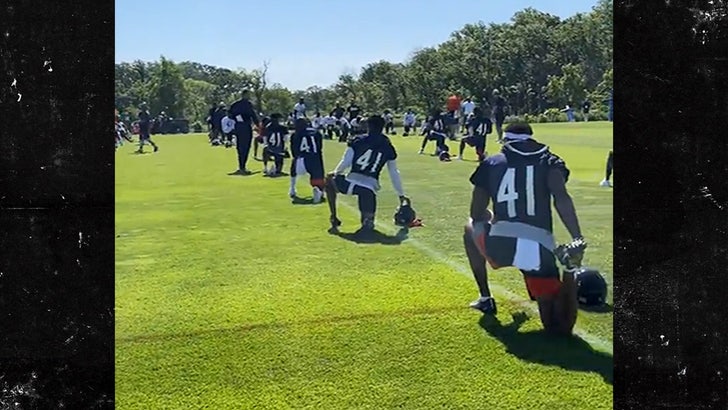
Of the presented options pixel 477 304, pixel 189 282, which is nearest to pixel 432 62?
pixel 477 304

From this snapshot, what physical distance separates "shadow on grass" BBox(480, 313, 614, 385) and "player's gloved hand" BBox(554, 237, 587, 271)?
0.79ft

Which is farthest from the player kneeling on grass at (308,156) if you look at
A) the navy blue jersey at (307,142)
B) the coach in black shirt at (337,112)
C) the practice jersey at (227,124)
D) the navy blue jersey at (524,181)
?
the navy blue jersey at (524,181)

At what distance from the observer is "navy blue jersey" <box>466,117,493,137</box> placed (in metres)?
2.96

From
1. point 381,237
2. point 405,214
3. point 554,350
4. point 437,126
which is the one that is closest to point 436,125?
point 437,126

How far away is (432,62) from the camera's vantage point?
302 cm

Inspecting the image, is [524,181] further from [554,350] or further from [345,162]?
[345,162]

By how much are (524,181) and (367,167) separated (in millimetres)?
617

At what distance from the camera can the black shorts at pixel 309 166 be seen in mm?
3059
